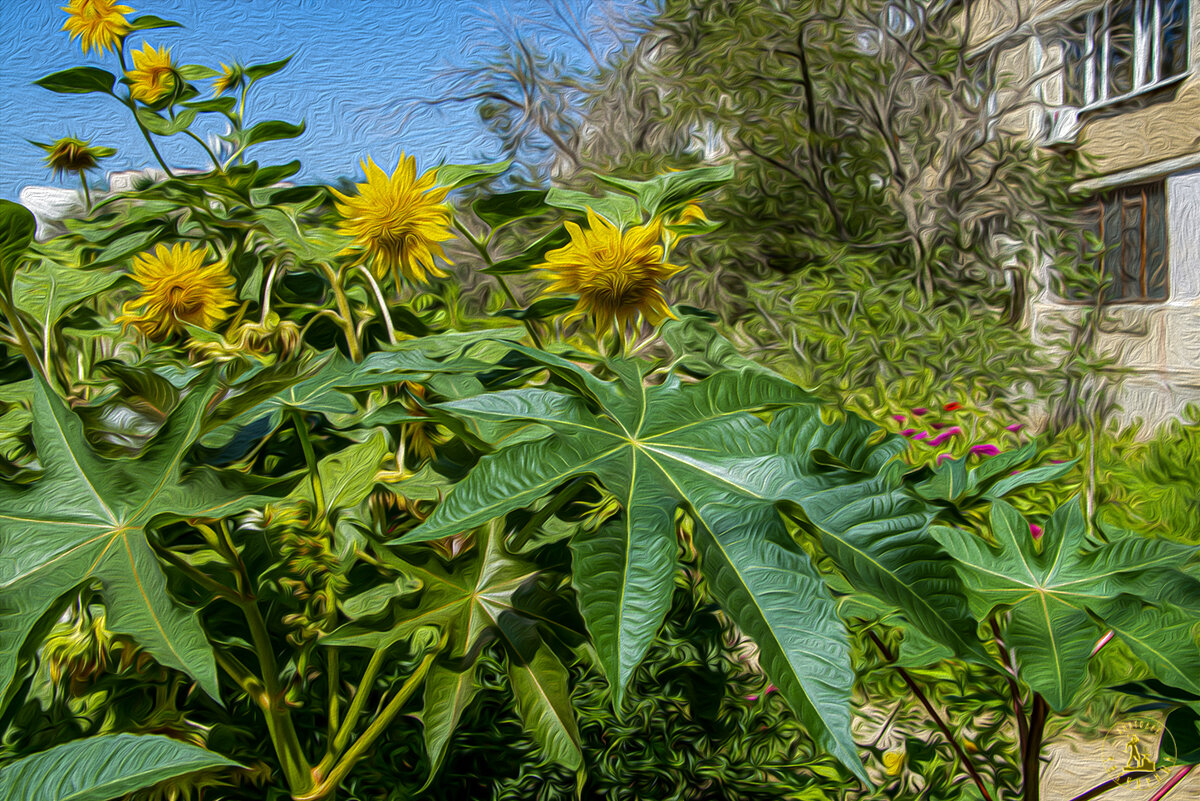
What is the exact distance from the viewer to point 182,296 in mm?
514

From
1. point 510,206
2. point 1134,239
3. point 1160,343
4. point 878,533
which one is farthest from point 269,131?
point 1134,239

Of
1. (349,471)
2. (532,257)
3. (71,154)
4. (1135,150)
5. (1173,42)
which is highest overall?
(1173,42)

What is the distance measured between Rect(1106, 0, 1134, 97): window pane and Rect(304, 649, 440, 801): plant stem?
312cm

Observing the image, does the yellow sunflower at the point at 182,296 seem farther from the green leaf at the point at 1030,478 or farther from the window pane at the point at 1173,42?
the window pane at the point at 1173,42

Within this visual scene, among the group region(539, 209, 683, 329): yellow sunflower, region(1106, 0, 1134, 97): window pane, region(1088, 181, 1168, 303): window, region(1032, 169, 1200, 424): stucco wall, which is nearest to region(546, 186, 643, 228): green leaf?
region(539, 209, 683, 329): yellow sunflower

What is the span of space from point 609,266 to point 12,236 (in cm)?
29

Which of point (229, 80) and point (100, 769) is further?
point (229, 80)

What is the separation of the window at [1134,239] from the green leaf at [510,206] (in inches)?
105

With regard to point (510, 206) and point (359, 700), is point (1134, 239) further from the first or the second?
point (359, 700)

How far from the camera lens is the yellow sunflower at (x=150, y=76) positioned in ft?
1.91

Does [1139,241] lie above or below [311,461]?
above

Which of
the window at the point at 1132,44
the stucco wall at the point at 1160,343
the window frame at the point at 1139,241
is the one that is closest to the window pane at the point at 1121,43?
the window at the point at 1132,44

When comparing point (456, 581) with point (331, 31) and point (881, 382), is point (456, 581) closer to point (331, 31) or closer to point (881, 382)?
point (331, 31)

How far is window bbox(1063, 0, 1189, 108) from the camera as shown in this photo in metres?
2.54
